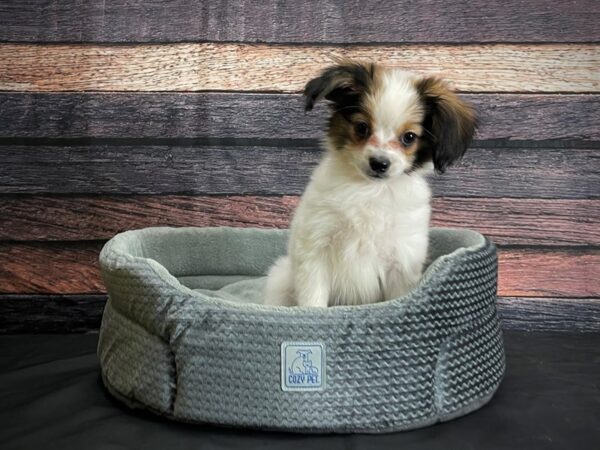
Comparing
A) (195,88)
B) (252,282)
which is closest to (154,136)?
(195,88)

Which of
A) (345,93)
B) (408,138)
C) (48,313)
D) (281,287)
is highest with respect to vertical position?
(345,93)

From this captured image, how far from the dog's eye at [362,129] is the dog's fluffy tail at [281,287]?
428 mm

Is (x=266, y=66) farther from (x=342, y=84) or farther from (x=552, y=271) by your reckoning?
(x=552, y=271)

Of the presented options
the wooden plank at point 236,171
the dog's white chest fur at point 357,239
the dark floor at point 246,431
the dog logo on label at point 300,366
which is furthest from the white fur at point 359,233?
the wooden plank at point 236,171

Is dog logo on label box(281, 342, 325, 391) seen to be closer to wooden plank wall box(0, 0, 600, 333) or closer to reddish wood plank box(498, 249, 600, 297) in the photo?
wooden plank wall box(0, 0, 600, 333)

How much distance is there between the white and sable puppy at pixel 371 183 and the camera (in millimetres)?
1718

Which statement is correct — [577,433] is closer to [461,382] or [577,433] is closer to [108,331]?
[461,382]

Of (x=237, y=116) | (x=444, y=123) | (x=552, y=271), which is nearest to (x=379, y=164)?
(x=444, y=123)

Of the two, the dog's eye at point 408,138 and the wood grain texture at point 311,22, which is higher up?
the wood grain texture at point 311,22

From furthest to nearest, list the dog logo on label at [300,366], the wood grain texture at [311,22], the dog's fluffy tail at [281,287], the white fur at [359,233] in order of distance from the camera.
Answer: the wood grain texture at [311,22] < the dog's fluffy tail at [281,287] < the white fur at [359,233] < the dog logo on label at [300,366]

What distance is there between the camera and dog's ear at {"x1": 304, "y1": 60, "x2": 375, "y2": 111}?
1.70m

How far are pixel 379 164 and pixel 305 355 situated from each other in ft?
1.74

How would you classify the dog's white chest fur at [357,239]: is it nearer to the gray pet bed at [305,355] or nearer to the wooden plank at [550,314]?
the gray pet bed at [305,355]

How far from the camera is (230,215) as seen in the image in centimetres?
260
